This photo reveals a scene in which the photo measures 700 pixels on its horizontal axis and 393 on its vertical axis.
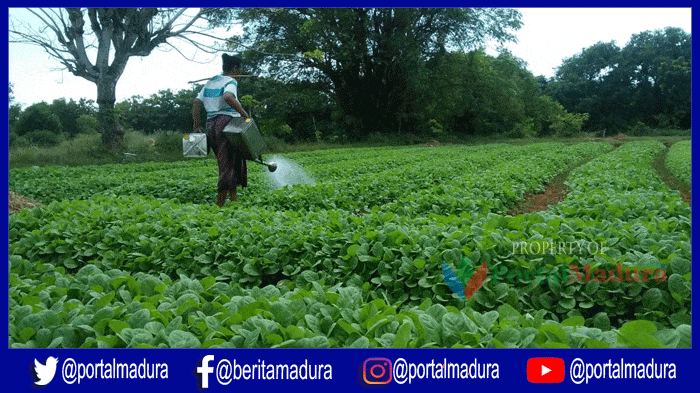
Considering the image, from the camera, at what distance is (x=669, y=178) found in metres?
10.4

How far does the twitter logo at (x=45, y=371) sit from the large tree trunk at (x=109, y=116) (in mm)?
2449

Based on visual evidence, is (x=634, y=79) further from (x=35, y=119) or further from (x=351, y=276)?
(x=35, y=119)

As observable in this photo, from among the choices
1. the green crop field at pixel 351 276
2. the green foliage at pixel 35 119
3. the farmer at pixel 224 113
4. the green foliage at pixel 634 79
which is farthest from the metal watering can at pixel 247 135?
the green foliage at pixel 634 79

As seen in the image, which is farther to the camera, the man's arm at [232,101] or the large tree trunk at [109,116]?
the man's arm at [232,101]

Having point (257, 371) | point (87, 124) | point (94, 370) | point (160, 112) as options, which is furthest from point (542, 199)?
point (94, 370)

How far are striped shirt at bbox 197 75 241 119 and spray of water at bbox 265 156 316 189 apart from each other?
175 cm

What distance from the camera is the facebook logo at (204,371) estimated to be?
1.78m

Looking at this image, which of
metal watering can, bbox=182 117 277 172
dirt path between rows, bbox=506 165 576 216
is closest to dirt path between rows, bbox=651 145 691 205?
dirt path between rows, bbox=506 165 576 216

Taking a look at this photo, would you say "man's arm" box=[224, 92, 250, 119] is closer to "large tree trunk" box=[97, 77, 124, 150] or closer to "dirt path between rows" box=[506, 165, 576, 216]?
"large tree trunk" box=[97, 77, 124, 150]

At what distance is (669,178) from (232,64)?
27.1 ft

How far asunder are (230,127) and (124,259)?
1.85 m

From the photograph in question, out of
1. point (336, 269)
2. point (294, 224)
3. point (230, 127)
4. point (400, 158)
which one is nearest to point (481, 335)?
point (336, 269)

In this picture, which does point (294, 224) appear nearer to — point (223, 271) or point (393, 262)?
point (223, 271)

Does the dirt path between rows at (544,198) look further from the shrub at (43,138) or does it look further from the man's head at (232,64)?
the shrub at (43,138)
